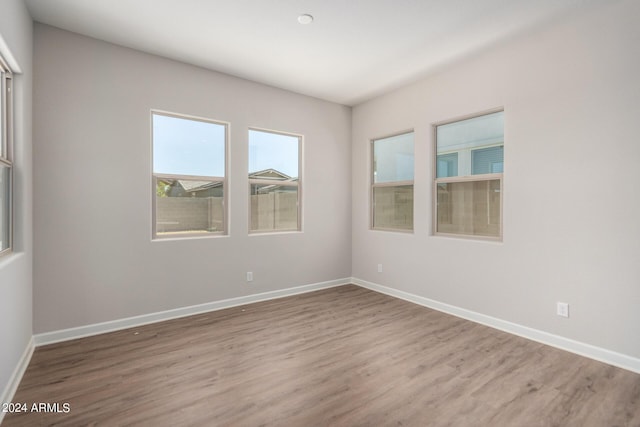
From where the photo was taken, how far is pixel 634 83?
2514mm

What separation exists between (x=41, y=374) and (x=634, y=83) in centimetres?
513

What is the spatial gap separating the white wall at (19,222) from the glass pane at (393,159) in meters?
4.05

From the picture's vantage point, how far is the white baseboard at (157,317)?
3020 mm

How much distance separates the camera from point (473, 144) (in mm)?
3699

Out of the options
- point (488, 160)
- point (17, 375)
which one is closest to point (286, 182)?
point (488, 160)

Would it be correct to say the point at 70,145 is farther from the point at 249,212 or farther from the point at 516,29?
the point at 516,29

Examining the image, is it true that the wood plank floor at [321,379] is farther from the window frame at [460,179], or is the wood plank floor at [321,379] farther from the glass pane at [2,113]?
the glass pane at [2,113]

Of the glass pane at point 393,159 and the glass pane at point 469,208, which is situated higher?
the glass pane at point 393,159

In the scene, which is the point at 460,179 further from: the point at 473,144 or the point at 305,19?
the point at 305,19

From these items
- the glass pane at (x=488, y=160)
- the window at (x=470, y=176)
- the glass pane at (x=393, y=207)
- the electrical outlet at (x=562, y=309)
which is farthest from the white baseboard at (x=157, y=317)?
the electrical outlet at (x=562, y=309)

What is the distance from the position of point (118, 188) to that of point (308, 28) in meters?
2.51

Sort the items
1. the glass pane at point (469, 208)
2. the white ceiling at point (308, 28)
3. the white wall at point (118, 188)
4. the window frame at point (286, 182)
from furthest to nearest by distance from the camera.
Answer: the window frame at point (286, 182)
the glass pane at point (469, 208)
the white wall at point (118, 188)
the white ceiling at point (308, 28)

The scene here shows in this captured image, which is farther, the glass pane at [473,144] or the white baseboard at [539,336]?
the glass pane at [473,144]

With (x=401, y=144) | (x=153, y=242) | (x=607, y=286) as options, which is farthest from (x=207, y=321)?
(x=607, y=286)
